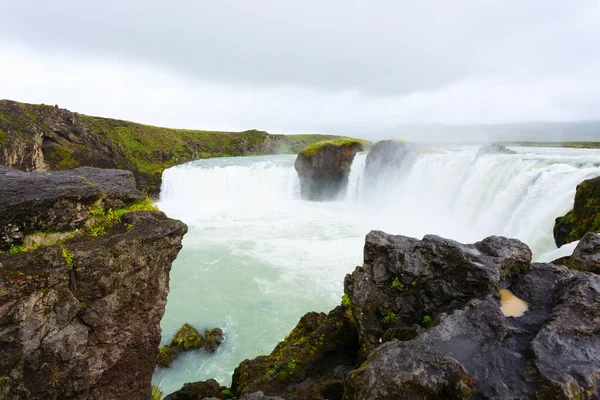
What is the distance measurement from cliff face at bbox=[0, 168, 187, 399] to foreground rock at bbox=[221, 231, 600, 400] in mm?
3049

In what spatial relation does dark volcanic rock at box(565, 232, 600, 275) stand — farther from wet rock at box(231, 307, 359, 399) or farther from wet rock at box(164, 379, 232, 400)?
wet rock at box(164, 379, 232, 400)

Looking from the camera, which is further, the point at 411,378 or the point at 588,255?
the point at 588,255

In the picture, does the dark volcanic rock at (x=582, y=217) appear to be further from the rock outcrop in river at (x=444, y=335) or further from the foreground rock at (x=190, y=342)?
the foreground rock at (x=190, y=342)

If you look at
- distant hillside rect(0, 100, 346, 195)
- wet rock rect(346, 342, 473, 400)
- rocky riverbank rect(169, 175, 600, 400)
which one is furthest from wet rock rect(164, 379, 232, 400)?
distant hillside rect(0, 100, 346, 195)

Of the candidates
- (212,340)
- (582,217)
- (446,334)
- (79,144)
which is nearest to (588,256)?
(446,334)

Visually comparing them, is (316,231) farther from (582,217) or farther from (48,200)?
(48,200)

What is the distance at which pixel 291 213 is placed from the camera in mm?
35812

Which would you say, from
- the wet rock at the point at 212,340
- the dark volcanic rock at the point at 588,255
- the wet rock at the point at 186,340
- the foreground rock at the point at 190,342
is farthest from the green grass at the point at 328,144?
the dark volcanic rock at the point at 588,255

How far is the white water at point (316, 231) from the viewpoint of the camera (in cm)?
1457

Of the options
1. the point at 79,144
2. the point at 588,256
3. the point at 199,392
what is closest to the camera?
the point at 588,256

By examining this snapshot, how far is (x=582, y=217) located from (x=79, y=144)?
200 feet

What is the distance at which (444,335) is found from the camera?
200 inches

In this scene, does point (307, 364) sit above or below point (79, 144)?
below

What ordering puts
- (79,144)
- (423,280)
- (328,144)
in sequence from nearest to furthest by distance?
1. (423,280)
2. (328,144)
3. (79,144)
